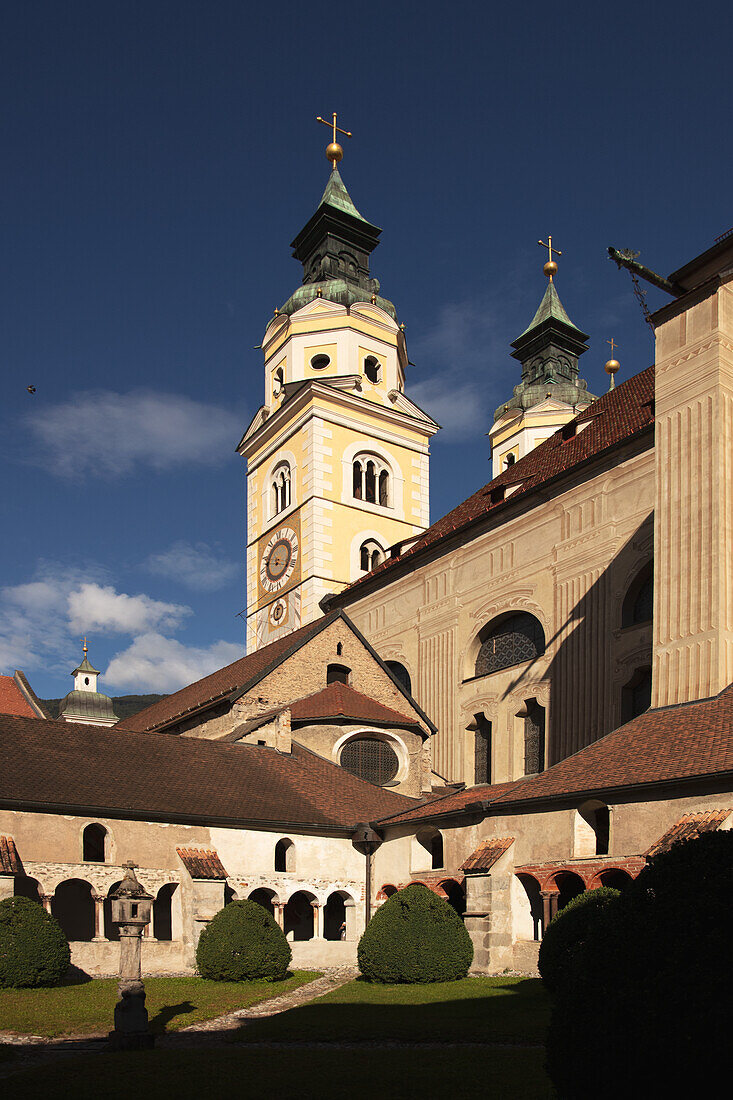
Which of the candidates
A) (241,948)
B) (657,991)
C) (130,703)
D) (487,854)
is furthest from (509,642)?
(130,703)

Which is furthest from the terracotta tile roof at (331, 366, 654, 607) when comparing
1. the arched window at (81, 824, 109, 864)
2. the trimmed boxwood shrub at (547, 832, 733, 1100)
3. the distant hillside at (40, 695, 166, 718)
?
the distant hillside at (40, 695, 166, 718)

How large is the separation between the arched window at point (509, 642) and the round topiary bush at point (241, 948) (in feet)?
43.4

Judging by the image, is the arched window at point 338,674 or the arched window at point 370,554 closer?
the arched window at point 338,674

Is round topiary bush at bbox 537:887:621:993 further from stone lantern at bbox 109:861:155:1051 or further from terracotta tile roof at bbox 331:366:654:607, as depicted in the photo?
terracotta tile roof at bbox 331:366:654:607

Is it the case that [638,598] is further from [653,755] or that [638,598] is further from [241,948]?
[241,948]

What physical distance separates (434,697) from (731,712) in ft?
53.2

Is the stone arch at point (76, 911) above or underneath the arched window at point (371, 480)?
underneath

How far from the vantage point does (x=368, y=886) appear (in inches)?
1073

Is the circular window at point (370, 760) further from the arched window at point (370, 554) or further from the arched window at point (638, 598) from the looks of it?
the arched window at point (370, 554)

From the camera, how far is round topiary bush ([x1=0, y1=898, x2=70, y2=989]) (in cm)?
1931

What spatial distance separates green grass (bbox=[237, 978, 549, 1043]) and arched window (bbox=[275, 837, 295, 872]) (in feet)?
19.9

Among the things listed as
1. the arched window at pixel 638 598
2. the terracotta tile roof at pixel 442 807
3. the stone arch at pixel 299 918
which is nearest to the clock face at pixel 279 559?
the stone arch at pixel 299 918

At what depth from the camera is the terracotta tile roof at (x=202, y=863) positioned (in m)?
23.9

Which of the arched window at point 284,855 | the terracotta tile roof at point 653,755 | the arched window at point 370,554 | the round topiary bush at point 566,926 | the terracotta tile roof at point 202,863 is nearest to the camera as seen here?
the round topiary bush at point 566,926
